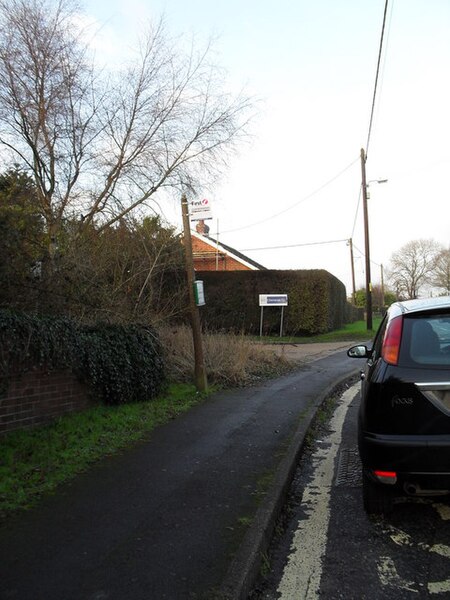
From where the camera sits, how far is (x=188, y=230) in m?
8.93

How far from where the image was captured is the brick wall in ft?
17.9

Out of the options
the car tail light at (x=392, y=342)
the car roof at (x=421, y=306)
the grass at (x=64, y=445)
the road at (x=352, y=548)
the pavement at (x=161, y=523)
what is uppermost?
the car roof at (x=421, y=306)

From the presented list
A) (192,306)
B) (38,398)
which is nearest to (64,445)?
(38,398)

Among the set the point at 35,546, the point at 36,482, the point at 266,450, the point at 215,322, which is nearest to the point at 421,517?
the point at 266,450

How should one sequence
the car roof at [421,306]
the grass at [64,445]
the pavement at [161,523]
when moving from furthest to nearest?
1. the grass at [64,445]
2. the car roof at [421,306]
3. the pavement at [161,523]

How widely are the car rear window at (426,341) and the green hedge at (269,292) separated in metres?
22.5

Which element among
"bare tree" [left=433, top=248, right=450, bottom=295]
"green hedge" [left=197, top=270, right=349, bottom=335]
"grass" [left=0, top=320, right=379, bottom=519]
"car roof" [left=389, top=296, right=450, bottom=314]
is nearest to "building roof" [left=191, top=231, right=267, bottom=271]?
"green hedge" [left=197, top=270, right=349, bottom=335]

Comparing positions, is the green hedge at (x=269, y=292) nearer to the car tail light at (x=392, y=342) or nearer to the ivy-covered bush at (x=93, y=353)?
the ivy-covered bush at (x=93, y=353)

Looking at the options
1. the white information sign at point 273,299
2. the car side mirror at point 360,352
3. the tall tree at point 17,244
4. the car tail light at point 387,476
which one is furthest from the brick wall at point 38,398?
the white information sign at point 273,299

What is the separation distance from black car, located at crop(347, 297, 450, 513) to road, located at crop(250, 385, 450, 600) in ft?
1.09

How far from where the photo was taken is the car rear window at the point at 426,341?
3.58 meters

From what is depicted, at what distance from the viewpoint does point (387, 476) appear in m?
3.50

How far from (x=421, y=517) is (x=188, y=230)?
6.07 metres

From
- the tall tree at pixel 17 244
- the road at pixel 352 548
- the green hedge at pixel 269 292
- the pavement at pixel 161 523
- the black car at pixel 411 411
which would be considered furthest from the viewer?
the green hedge at pixel 269 292
